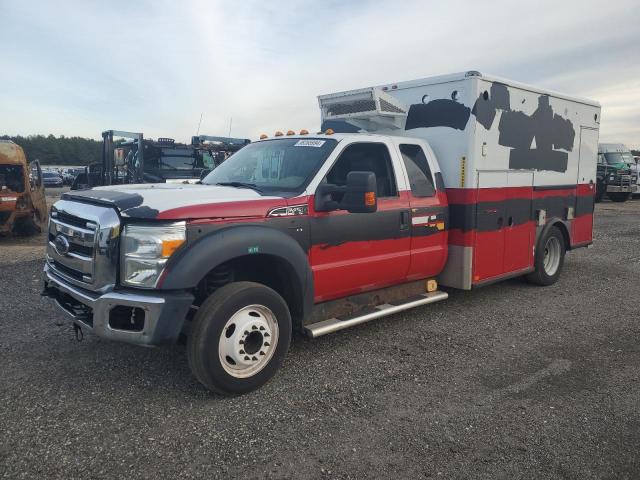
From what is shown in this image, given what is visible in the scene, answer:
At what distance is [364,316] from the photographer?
15.5 feet

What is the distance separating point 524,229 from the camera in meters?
6.66

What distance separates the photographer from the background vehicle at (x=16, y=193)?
11148 millimetres

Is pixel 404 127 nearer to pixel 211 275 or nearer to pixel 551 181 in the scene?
pixel 551 181

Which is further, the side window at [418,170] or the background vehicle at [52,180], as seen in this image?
the background vehicle at [52,180]

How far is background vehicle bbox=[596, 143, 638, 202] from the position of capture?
884 inches

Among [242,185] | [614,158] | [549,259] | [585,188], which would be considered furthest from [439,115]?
[614,158]

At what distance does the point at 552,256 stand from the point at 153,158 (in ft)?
36.9

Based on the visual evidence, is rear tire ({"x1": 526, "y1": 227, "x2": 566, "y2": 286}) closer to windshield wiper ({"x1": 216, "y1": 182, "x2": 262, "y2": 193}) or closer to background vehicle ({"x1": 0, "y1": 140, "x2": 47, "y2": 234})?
windshield wiper ({"x1": 216, "y1": 182, "x2": 262, "y2": 193})

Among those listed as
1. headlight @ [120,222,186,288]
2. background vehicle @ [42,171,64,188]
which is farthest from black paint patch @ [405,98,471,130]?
background vehicle @ [42,171,64,188]

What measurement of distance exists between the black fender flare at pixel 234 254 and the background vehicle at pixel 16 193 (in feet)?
31.0

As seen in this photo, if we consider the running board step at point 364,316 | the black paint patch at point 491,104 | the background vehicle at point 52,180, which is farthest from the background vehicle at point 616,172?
the background vehicle at point 52,180

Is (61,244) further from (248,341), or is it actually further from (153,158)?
(153,158)

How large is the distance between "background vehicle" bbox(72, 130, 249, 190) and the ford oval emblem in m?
10.5

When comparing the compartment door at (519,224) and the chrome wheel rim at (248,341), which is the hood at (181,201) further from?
the compartment door at (519,224)
